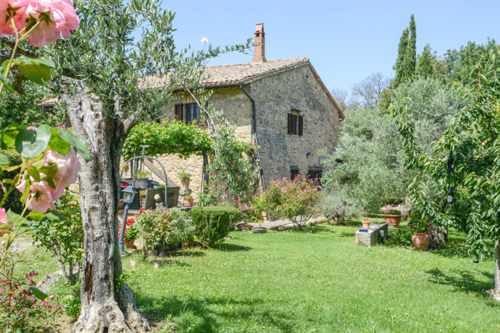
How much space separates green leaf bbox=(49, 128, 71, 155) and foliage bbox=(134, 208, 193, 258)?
7.07m

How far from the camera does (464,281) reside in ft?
25.4

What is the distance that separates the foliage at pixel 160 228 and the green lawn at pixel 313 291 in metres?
0.42

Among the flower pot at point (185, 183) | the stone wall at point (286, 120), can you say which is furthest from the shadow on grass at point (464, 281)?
the flower pot at point (185, 183)

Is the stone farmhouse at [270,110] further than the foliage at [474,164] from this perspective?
Yes

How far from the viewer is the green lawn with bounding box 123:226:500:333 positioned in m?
4.95

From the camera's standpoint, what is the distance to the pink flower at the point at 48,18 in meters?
1.28

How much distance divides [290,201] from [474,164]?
8.31 meters

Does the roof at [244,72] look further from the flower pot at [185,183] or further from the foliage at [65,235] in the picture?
the foliage at [65,235]

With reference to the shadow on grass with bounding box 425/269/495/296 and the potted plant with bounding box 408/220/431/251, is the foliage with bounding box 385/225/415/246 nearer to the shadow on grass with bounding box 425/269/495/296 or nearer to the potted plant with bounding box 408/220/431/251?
the potted plant with bounding box 408/220/431/251

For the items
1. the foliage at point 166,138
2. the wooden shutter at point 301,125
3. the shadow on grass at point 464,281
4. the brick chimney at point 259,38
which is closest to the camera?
the shadow on grass at point 464,281

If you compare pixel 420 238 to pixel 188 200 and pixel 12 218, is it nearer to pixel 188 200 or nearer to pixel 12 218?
pixel 188 200

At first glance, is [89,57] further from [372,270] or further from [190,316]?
[372,270]

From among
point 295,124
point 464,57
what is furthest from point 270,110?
point 464,57

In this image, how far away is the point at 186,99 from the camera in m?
16.1
